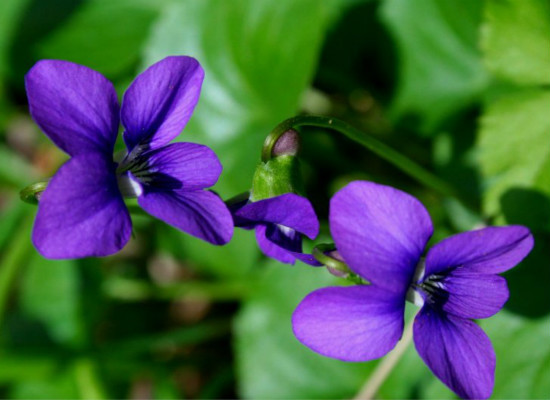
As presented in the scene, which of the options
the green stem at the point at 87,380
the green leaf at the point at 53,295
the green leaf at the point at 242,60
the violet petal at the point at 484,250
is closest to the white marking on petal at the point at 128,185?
the violet petal at the point at 484,250

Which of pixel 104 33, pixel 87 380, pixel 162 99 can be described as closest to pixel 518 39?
pixel 162 99

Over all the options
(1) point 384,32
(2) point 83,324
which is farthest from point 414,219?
A: (2) point 83,324

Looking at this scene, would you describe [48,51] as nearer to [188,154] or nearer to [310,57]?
[310,57]

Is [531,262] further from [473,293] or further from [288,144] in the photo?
[288,144]

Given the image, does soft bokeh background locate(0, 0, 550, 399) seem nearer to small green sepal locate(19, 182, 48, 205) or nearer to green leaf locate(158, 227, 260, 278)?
green leaf locate(158, 227, 260, 278)

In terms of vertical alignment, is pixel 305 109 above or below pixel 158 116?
below

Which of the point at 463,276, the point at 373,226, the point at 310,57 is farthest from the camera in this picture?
the point at 310,57

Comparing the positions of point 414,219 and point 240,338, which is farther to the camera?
point 240,338
